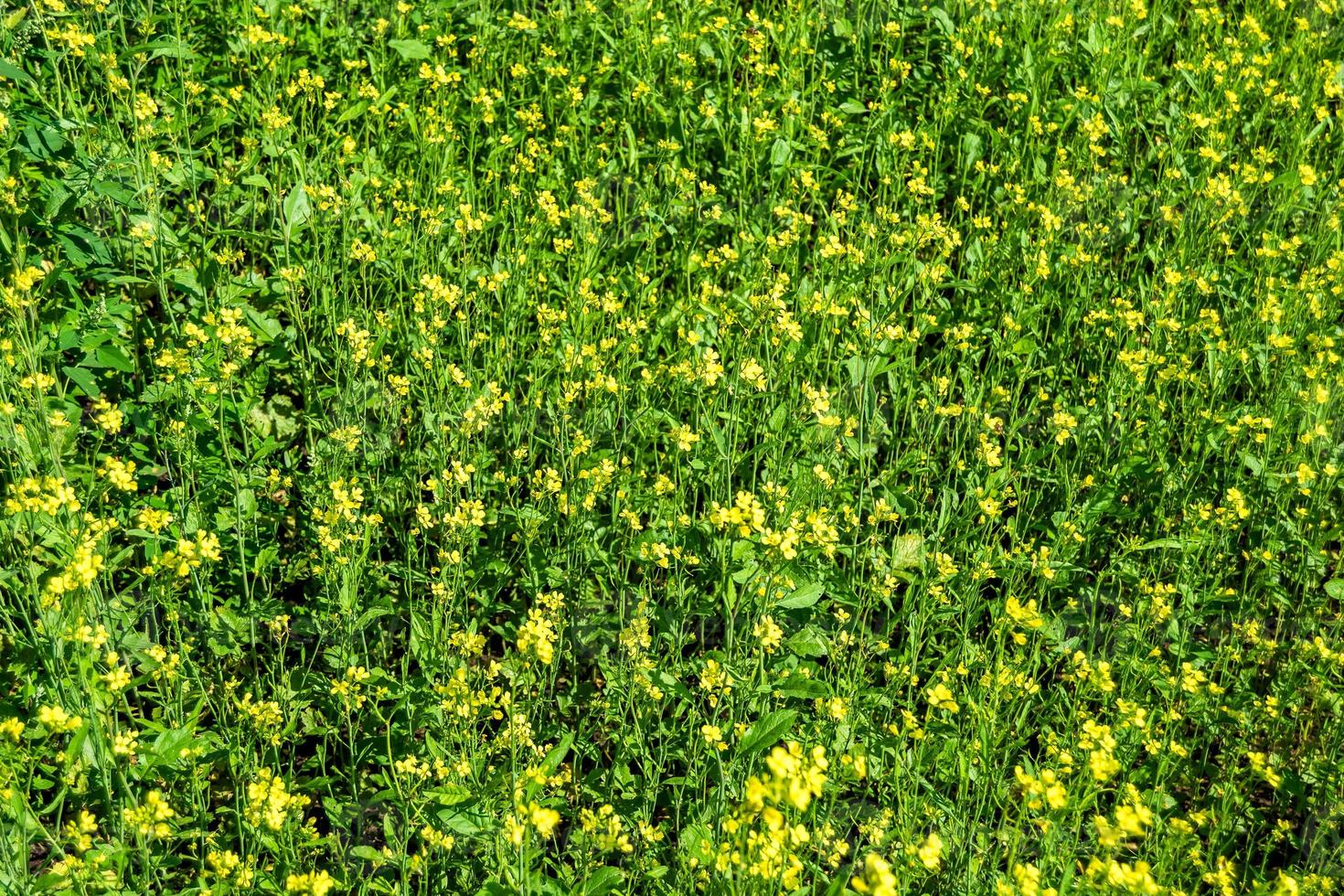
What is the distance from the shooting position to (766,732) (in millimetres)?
2928

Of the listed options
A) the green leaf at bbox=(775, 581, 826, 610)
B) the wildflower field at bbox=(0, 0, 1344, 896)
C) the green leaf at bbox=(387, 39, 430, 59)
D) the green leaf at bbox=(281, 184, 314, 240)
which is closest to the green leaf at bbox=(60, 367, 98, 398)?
the wildflower field at bbox=(0, 0, 1344, 896)

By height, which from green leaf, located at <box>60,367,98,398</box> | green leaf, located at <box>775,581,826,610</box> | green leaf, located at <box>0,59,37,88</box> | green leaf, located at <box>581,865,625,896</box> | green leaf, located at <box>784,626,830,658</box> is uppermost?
green leaf, located at <box>0,59,37,88</box>

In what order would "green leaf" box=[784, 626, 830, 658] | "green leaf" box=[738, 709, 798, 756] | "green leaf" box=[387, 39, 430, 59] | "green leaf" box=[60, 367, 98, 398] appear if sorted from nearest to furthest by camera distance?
"green leaf" box=[738, 709, 798, 756]
"green leaf" box=[784, 626, 830, 658]
"green leaf" box=[60, 367, 98, 398]
"green leaf" box=[387, 39, 430, 59]

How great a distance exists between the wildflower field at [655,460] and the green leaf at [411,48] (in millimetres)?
78

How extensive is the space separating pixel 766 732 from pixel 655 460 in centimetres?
118

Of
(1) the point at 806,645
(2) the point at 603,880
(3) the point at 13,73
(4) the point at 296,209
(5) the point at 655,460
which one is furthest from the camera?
(4) the point at 296,209

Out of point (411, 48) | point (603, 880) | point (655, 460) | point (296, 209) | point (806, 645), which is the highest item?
point (411, 48)

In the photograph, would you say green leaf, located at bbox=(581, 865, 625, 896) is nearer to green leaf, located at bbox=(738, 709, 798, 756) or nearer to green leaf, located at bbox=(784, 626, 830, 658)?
green leaf, located at bbox=(738, 709, 798, 756)

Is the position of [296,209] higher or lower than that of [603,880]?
higher

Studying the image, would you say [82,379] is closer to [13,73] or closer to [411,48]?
[13,73]

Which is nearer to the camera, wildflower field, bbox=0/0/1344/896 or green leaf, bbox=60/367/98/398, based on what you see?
wildflower field, bbox=0/0/1344/896

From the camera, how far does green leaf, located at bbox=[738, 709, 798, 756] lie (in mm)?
2910

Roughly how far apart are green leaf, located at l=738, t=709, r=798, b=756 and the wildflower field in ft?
0.28

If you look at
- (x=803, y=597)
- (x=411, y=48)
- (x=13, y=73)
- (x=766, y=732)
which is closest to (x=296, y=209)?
(x=13, y=73)
